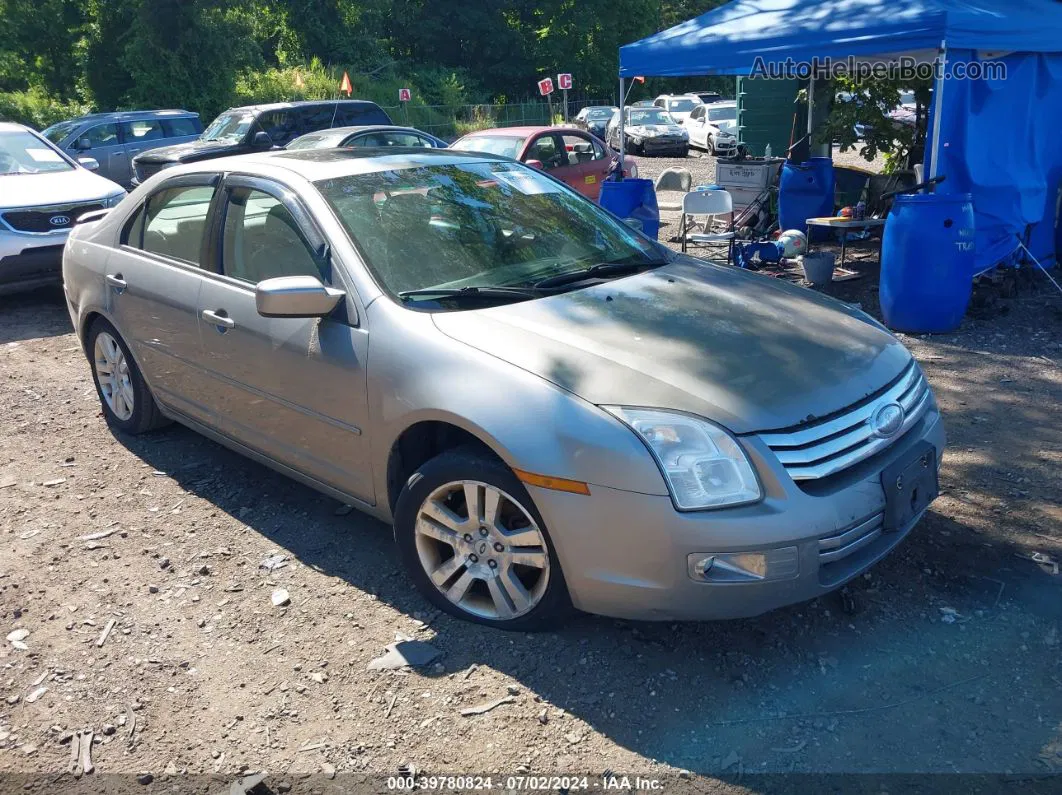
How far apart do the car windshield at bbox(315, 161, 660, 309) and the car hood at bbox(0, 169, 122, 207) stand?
606 centimetres

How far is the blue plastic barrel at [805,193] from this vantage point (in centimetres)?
1055

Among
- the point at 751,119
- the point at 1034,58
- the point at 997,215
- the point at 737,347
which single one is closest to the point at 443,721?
the point at 737,347

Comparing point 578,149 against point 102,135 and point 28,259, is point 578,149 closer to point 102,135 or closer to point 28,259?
point 28,259

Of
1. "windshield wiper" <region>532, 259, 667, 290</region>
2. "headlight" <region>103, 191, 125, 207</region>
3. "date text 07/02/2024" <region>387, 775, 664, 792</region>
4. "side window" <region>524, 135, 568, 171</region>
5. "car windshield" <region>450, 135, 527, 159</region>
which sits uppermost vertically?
"windshield wiper" <region>532, 259, 667, 290</region>

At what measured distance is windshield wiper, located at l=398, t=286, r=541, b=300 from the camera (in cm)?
354

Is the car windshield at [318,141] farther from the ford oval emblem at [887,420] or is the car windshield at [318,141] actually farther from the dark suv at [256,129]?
the ford oval emblem at [887,420]

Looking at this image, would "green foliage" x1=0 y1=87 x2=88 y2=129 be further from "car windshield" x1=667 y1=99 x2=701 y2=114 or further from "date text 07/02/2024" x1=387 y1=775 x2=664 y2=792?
"date text 07/02/2024" x1=387 y1=775 x2=664 y2=792

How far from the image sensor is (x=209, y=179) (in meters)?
4.41

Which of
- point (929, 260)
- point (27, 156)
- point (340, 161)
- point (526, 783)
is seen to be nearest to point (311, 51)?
point (27, 156)

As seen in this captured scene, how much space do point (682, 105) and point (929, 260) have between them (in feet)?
81.0

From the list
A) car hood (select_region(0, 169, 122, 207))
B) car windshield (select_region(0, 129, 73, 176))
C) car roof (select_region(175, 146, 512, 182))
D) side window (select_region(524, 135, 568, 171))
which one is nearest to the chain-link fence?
side window (select_region(524, 135, 568, 171))

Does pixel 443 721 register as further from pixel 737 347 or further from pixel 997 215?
pixel 997 215

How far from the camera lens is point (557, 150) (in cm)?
1273

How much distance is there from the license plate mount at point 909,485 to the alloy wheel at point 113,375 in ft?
12.8
